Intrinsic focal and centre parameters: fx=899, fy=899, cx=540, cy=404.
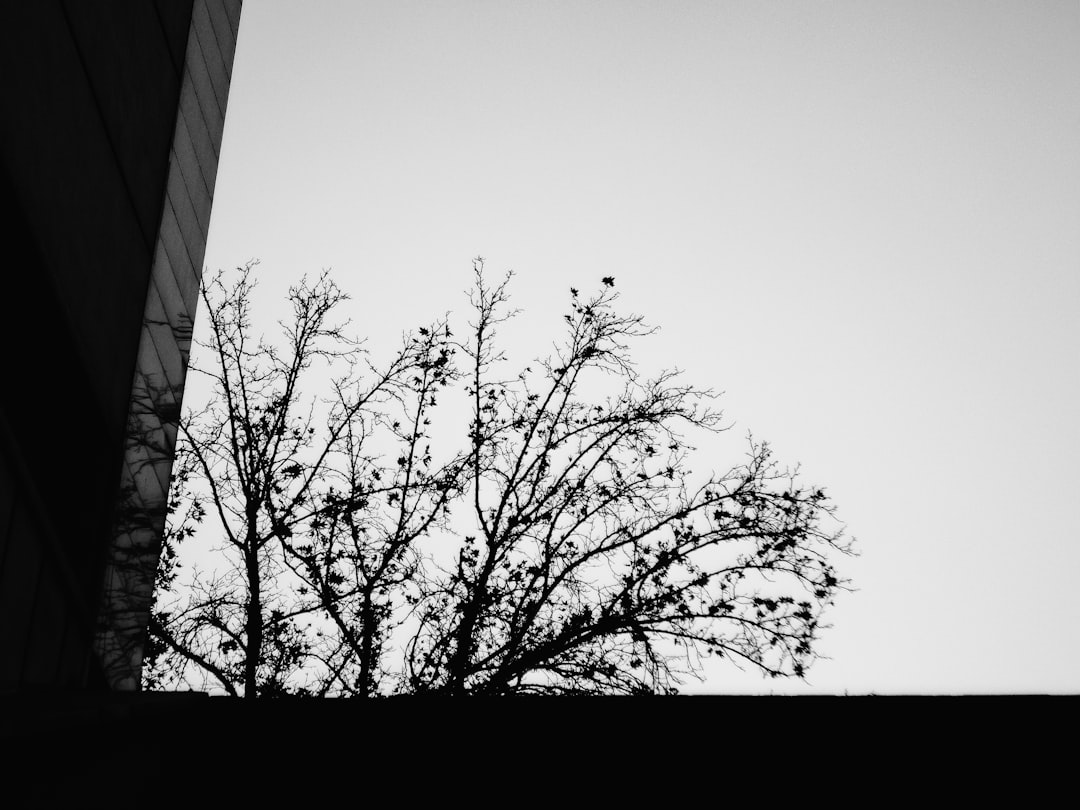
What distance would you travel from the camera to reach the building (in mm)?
8508

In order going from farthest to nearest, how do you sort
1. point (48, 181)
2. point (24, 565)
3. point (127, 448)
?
point (127, 448)
point (48, 181)
point (24, 565)

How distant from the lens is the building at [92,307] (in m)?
8.51

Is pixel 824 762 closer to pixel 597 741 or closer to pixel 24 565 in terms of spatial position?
pixel 597 741

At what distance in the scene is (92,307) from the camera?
1121cm

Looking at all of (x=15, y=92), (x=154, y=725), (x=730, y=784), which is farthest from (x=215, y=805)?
(x=15, y=92)

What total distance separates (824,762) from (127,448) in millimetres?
11141

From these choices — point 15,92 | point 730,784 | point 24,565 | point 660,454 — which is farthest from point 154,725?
point 660,454

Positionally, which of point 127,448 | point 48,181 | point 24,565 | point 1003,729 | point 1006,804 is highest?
point 48,181

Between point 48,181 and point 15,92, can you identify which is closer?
point 15,92

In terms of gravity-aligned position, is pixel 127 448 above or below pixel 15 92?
below

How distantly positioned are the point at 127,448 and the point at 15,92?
19.6ft

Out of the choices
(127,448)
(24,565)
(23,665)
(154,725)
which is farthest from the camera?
(127,448)

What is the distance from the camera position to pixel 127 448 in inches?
517

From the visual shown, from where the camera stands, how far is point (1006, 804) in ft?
16.3
